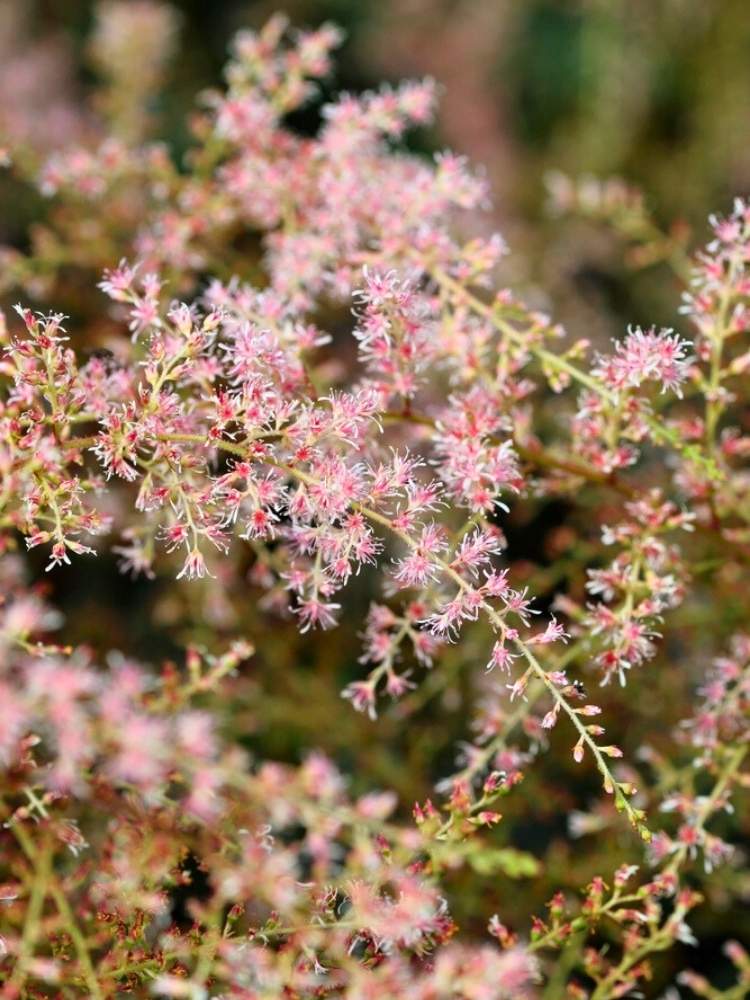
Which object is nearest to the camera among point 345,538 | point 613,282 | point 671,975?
point 345,538

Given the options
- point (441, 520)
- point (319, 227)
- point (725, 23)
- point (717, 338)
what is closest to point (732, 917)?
point (441, 520)

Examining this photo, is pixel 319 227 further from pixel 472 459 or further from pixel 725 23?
pixel 725 23

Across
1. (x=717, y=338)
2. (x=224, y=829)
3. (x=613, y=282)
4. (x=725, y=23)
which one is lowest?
(x=224, y=829)

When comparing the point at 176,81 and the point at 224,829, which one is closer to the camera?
the point at 224,829

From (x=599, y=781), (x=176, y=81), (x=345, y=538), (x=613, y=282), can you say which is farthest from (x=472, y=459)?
(x=176, y=81)

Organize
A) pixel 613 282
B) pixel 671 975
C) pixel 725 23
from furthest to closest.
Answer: pixel 725 23 → pixel 613 282 → pixel 671 975

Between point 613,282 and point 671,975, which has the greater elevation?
point 613,282
